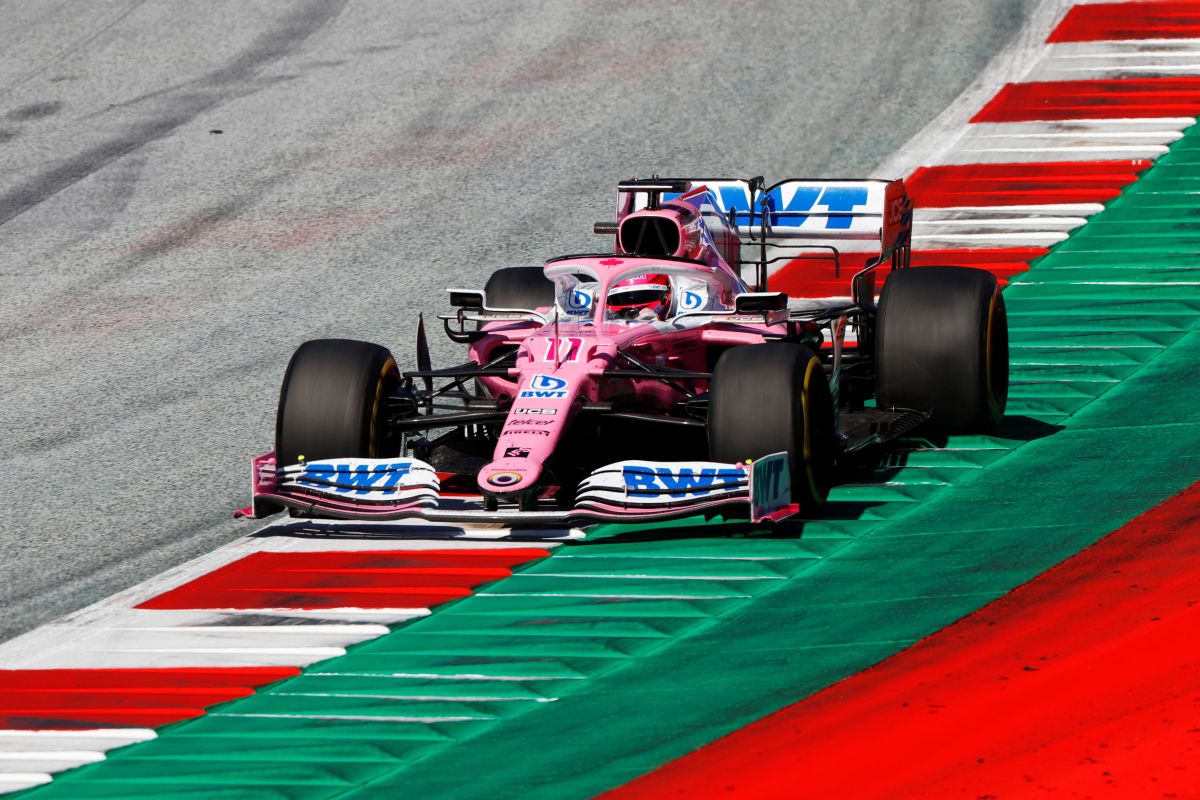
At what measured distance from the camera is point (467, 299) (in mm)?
11406

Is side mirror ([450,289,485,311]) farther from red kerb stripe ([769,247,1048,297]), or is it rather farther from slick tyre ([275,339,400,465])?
red kerb stripe ([769,247,1048,297])

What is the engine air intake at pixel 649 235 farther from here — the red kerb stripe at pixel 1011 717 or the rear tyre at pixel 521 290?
the red kerb stripe at pixel 1011 717

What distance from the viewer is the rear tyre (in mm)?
12562

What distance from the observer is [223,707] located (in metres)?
8.02

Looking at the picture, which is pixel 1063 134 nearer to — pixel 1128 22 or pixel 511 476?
pixel 1128 22

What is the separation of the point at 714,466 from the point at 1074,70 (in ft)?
46.1

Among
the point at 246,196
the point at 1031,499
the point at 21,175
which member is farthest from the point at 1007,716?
the point at 21,175

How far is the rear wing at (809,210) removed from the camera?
41.0ft

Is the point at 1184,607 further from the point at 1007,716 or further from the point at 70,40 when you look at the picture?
the point at 70,40

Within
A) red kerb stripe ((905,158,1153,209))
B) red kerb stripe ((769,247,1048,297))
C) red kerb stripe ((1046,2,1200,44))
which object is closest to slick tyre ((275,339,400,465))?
red kerb stripe ((769,247,1048,297))

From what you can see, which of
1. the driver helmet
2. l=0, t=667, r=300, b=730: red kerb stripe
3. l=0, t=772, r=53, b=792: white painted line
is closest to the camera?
l=0, t=772, r=53, b=792: white painted line

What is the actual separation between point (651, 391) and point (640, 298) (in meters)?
0.74

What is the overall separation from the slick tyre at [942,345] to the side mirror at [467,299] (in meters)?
2.28

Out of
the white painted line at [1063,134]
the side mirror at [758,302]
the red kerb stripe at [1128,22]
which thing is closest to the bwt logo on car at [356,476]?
the side mirror at [758,302]
